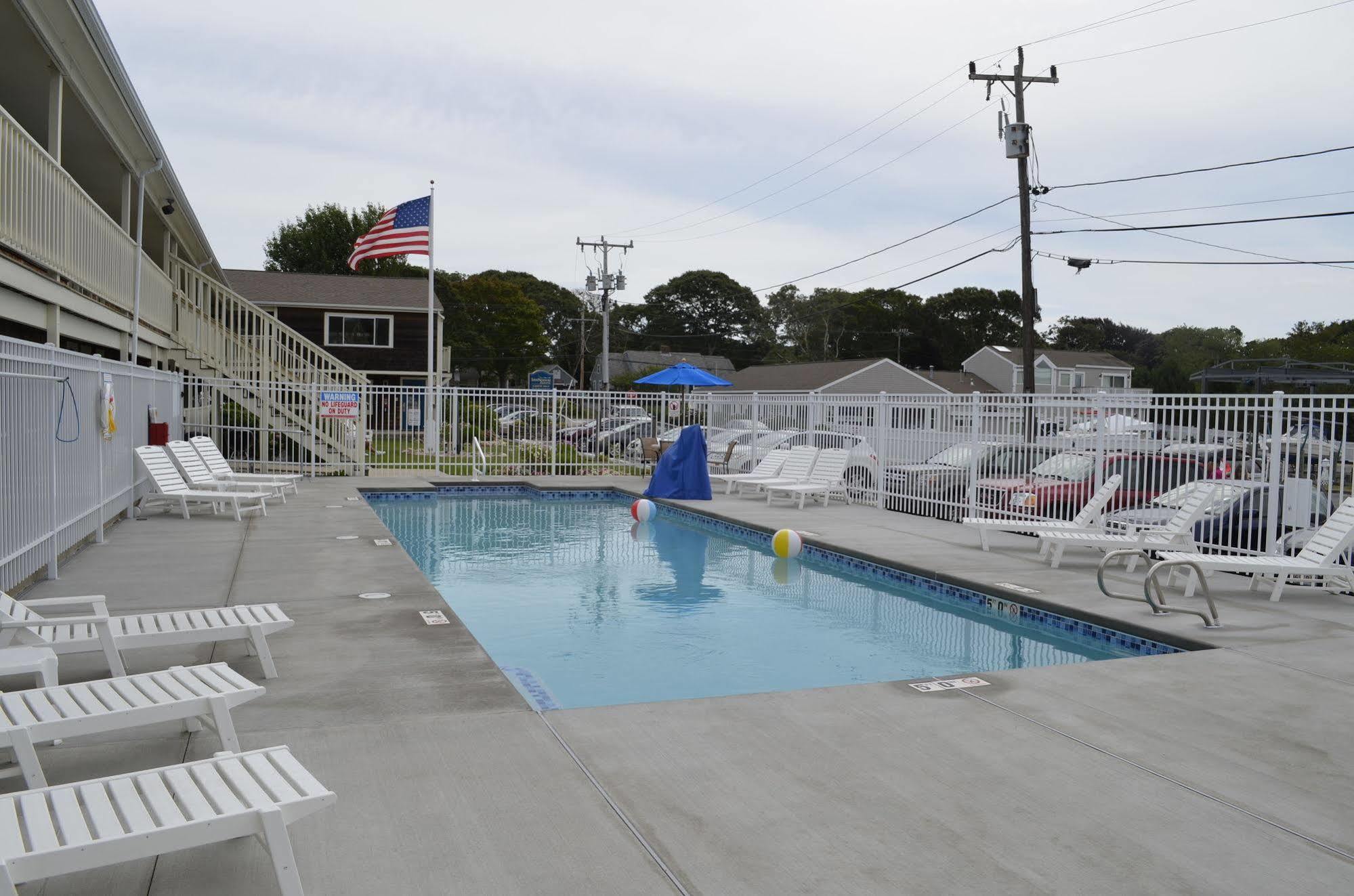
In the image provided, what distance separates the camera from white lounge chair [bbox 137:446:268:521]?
12539 millimetres

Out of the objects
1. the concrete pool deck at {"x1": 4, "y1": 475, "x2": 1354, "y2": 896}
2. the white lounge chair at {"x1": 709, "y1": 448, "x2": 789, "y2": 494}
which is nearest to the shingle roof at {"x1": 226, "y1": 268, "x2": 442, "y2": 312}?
the white lounge chair at {"x1": 709, "y1": 448, "x2": 789, "y2": 494}

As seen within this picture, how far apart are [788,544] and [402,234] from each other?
14.9m

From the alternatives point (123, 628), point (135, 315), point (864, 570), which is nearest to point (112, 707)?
point (123, 628)

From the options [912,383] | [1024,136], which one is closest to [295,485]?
[1024,136]

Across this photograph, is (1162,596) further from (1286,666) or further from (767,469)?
(767,469)

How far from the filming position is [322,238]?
2196 inches

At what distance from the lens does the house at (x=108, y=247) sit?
9023mm

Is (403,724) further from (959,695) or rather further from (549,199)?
(549,199)

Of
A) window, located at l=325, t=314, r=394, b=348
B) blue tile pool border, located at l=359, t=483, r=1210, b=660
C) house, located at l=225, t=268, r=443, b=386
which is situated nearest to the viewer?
blue tile pool border, located at l=359, t=483, r=1210, b=660

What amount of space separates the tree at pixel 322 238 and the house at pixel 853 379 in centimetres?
2287

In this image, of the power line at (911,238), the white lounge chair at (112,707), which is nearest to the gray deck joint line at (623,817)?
the white lounge chair at (112,707)

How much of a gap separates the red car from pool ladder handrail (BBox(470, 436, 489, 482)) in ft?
36.2

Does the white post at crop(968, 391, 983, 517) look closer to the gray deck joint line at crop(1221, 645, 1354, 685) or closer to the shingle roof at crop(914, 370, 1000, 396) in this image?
the gray deck joint line at crop(1221, 645, 1354, 685)

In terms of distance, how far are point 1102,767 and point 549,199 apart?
38.4 meters
